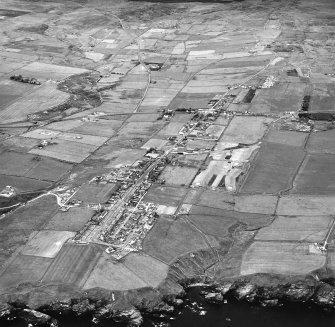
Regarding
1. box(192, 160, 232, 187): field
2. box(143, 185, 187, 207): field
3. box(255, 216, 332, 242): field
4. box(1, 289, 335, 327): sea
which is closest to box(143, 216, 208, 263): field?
box(143, 185, 187, 207): field

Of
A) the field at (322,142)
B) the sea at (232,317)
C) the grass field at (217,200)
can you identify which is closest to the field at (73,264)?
the sea at (232,317)

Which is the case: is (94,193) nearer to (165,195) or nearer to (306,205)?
(165,195)

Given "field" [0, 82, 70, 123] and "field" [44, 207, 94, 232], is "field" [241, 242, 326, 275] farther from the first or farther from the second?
"field" [0, 82, 70, 123]

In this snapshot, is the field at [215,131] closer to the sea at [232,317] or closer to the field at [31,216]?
the field at [31,216]

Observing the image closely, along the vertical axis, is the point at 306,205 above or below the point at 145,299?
below

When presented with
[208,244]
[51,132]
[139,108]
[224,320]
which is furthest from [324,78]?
[224,320]

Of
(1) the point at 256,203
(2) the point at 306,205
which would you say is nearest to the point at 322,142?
(2) the point at 306,205
